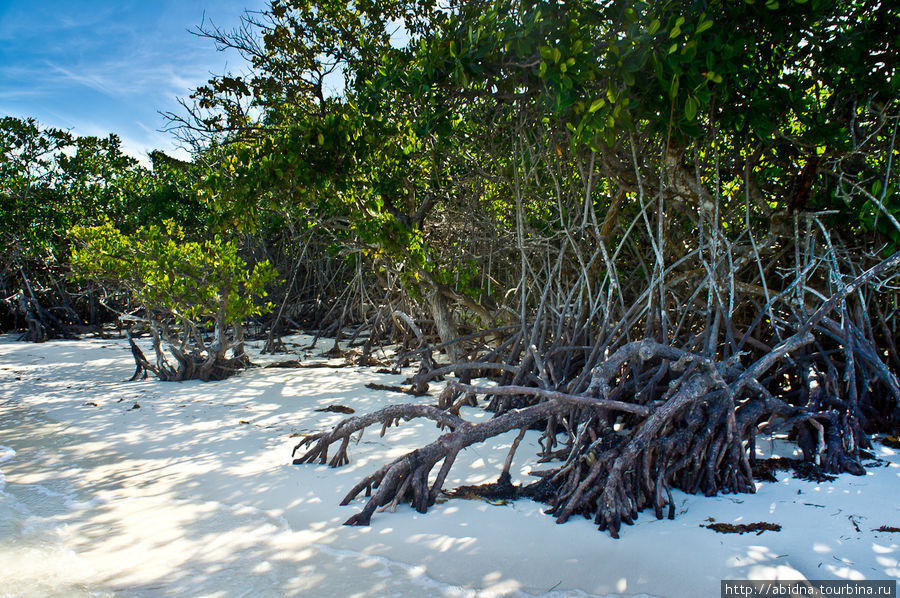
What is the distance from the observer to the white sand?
1.93 meters

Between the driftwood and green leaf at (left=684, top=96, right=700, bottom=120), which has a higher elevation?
green leaf at (left=684, top=96, right=700, bottom=120)

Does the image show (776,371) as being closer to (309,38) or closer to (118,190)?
(309,38)

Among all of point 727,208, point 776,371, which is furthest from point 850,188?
point 776,371

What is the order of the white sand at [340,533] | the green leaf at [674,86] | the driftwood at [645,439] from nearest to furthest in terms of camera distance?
the white sand at [340,533] < the driftwood at [645,439] < the green leaf at [674,86]

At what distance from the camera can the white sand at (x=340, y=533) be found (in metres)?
1.93

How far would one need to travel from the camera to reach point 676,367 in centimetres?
286

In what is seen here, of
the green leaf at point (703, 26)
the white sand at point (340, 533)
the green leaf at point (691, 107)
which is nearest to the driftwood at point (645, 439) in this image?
the white sand at point (340, 533)

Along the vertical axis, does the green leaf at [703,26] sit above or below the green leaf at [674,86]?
above

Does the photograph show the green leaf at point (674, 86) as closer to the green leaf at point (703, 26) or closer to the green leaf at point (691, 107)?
Result: the green leaf at point (691, 107)

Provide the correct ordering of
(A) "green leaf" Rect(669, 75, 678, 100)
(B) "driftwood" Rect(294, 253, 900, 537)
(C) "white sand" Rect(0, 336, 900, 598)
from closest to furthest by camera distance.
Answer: (C) "white sand" Rect(0, 336, 900, 598) < (B) "driftwood" Rect(294, 253, 900, 537) < (A) "green leaf" Rect(669, 75, 678, 100)

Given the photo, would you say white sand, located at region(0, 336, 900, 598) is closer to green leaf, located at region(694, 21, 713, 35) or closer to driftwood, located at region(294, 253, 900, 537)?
driftwood, located at region(294, 253, 900, 537)

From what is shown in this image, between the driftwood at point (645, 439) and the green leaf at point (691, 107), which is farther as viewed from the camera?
the green leaf at point (691, 107)

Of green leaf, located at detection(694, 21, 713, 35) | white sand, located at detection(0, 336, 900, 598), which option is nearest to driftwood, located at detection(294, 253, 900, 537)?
white sand, located at detection(0, 336, 900, 598)

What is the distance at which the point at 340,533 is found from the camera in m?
2.30
